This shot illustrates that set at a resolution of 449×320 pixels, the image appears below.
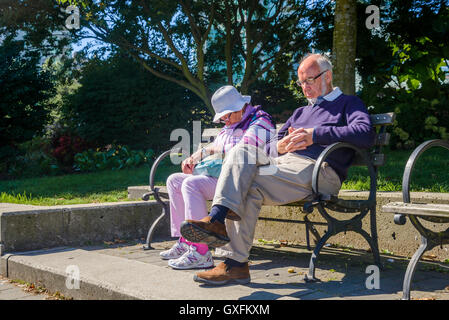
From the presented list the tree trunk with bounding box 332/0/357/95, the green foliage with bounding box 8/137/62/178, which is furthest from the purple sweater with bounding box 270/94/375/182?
the green foliage with bounding box 8/137/62/178

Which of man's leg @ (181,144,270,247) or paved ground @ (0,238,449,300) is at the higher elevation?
man's leg @ (181,144,270,247)

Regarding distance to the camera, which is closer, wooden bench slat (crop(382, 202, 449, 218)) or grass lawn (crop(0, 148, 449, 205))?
wooden bench slat (crop(382, 202, 449, 218))

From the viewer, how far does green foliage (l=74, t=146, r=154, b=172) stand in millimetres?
11162

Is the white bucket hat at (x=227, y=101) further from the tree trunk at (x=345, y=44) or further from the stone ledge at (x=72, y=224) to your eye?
the tree trunk at (x=345, y=44)

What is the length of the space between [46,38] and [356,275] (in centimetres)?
1203

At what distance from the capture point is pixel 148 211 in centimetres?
481

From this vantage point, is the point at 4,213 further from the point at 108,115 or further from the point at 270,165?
the point at 108,115

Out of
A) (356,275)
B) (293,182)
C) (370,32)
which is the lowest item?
(356,275)

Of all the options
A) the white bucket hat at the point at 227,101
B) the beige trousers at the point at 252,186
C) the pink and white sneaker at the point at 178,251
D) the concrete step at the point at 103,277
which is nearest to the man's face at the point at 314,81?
the white bucket hat at the point at 227,101

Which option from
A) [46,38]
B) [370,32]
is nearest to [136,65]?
[46,38]

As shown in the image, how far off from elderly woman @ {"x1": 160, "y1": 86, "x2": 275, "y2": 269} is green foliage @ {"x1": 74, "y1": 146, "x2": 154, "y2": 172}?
7481mm

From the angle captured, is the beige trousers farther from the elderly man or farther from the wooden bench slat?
the wooden bench slat

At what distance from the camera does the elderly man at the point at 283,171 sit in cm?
280

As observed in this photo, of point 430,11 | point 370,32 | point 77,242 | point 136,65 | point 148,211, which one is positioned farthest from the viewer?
point 136,65
